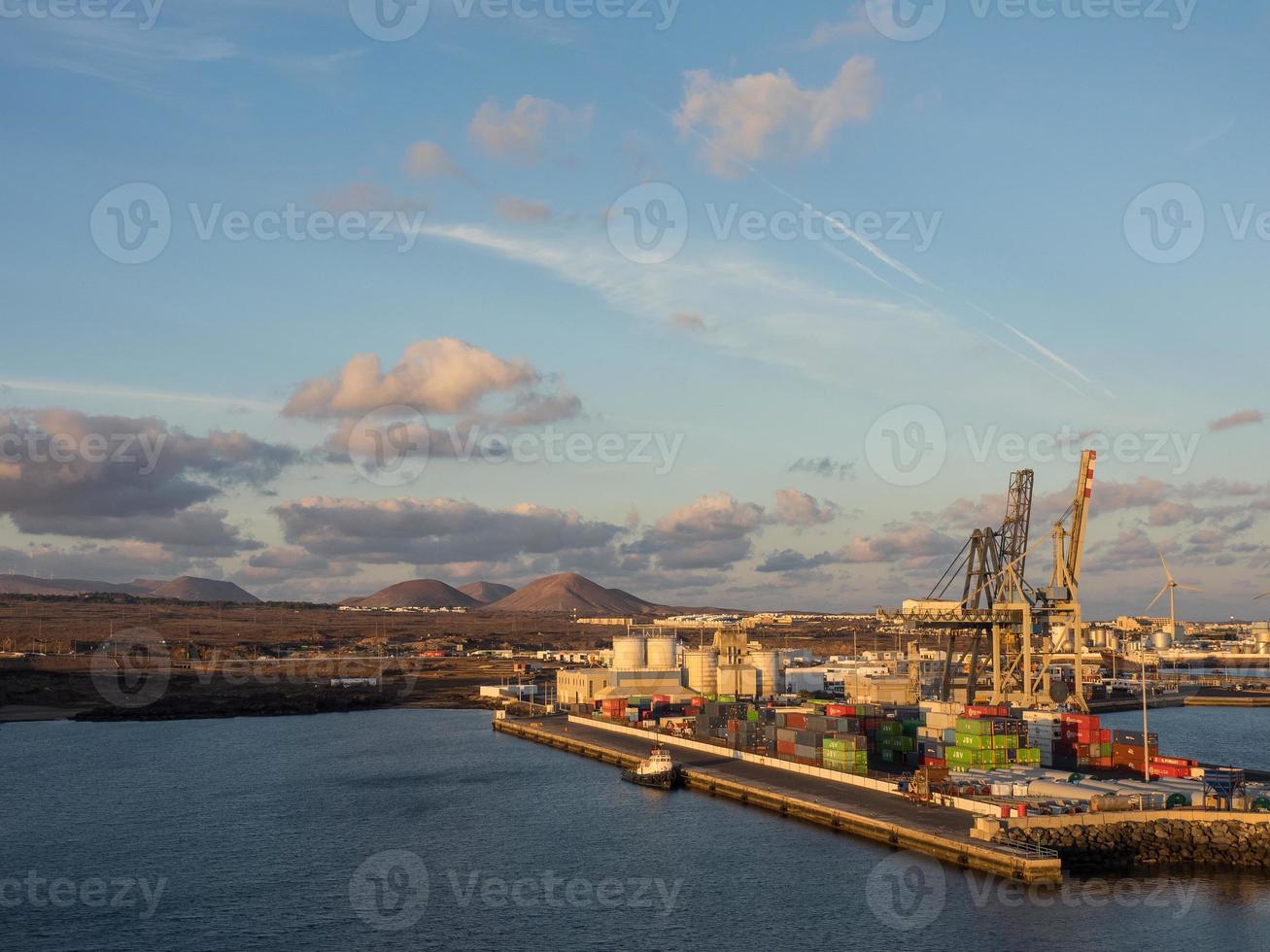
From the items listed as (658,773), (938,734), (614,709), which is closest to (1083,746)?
(938,734)

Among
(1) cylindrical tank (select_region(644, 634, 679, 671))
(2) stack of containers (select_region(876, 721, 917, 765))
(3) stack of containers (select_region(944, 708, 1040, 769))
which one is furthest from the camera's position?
(1) cylindrical tank (select_region(644, 634, 679, 671))

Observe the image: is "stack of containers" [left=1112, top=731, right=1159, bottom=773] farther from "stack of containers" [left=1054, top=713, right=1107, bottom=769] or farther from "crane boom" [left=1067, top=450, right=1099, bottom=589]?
"crane boom" [left=1067, top=450, right=1099, bottom=589]

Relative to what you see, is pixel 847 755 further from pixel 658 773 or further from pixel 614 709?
pixel 614 709

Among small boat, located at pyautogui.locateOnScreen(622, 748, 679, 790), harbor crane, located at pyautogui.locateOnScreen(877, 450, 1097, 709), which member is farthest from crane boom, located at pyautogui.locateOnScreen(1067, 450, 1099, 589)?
small boat, located at pyautogui.locateOnScreen(622, 748, 679, 790)

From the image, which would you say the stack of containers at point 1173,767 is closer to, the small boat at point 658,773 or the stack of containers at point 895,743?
the stack of containers at point 895,743

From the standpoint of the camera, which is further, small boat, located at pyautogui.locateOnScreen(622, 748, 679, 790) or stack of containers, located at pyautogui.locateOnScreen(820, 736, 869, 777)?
small boat, located at pyautogui.locateOnScreen(622, 748, 679, 790)

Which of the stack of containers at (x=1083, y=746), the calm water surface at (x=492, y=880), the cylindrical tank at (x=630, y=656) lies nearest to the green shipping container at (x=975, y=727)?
the stack of containers at (x=1083, y=746)
